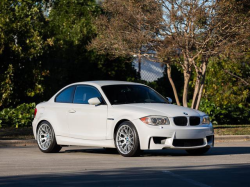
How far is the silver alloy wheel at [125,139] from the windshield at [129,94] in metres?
0.81

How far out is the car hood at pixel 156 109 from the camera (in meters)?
12.8

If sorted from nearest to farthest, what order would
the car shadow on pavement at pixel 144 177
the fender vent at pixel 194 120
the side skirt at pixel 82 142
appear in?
the car shadow on pavement at pixel 144 177 < the fender vent at pixel 194 120 < the side skirt at pixel 82 142

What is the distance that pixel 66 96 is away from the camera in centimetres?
1463

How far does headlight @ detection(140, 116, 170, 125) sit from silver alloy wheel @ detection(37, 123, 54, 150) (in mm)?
2760

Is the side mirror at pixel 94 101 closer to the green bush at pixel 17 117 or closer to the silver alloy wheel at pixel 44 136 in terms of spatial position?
the silver alloy wheel at pixel 44 136

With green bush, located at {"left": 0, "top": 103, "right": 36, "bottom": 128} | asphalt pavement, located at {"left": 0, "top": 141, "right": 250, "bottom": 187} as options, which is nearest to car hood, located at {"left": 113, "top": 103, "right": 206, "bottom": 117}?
asphalt pavement, located at {"left": 0, "top": 141, "right": 250, "bottom": 187}

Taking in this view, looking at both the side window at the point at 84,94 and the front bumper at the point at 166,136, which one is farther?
the side window at the point at 84,94

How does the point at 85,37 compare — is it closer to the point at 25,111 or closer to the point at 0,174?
the point at 25,111

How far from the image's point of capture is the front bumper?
12633 mm

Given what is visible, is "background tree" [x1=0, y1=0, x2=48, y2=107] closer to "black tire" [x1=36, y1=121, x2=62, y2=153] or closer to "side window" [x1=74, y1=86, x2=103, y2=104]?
"black tire" [x1=36, y1=121, x2=62, y2=153]

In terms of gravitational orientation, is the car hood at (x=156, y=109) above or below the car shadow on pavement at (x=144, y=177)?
above

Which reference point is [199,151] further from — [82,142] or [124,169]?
[124,169]

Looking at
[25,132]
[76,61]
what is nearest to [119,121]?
[25,132]

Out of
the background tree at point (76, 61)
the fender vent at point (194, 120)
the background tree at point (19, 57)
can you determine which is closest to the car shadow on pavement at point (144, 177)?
the fender vent at point (194, 120)
